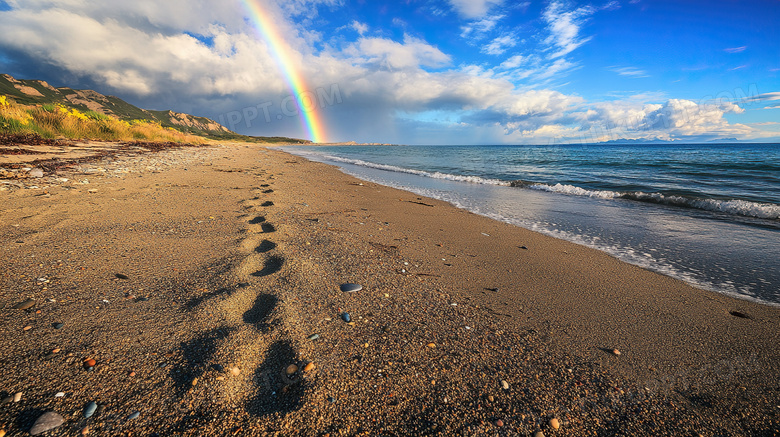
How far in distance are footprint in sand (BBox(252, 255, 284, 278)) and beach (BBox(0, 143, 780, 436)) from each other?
0.03 meters

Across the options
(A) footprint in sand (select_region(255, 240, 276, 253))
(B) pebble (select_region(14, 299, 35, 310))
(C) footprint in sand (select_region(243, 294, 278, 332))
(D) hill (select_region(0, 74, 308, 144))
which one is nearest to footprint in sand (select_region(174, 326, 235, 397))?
(C) footprint in sand (select_region(243, 294, 278, 332))

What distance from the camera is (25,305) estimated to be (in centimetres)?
199

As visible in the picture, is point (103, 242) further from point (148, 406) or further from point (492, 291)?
point (492, 291)

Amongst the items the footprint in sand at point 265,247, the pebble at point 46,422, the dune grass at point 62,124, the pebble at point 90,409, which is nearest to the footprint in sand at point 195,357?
the pebble at point 90,409

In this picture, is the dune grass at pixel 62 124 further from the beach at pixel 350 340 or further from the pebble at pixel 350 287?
the pebble at pixel 350 287

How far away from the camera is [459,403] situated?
60.4 inches

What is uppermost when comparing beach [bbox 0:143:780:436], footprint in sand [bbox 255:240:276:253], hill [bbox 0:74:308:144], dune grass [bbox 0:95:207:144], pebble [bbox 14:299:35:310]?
hill [bbox 0:74:308:144]

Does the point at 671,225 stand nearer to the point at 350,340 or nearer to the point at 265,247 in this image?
the point at 350,340

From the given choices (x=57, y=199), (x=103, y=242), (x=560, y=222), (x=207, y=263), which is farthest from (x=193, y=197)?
(x=560, y=222)

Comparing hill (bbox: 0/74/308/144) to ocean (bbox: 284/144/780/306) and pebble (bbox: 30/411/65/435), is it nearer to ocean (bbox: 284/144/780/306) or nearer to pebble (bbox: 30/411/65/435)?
ocean (bbox: 284/144/780/306)

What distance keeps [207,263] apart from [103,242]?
4.52 ft

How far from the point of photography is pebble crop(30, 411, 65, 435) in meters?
1.18

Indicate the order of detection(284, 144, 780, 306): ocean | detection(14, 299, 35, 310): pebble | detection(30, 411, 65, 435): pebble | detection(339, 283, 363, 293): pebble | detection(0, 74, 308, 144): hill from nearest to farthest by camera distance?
detection(30, 411, 65, 435): pebble → detection(14, 299, 35, 310): pebble → detection(339, 283, 363, 293): pebble → detection(284, 144, 780, 306): ocean → detection(0, 74, 308, 144): hill

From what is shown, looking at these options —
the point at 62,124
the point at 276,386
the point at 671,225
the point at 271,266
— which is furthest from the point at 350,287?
the point at 62,124
